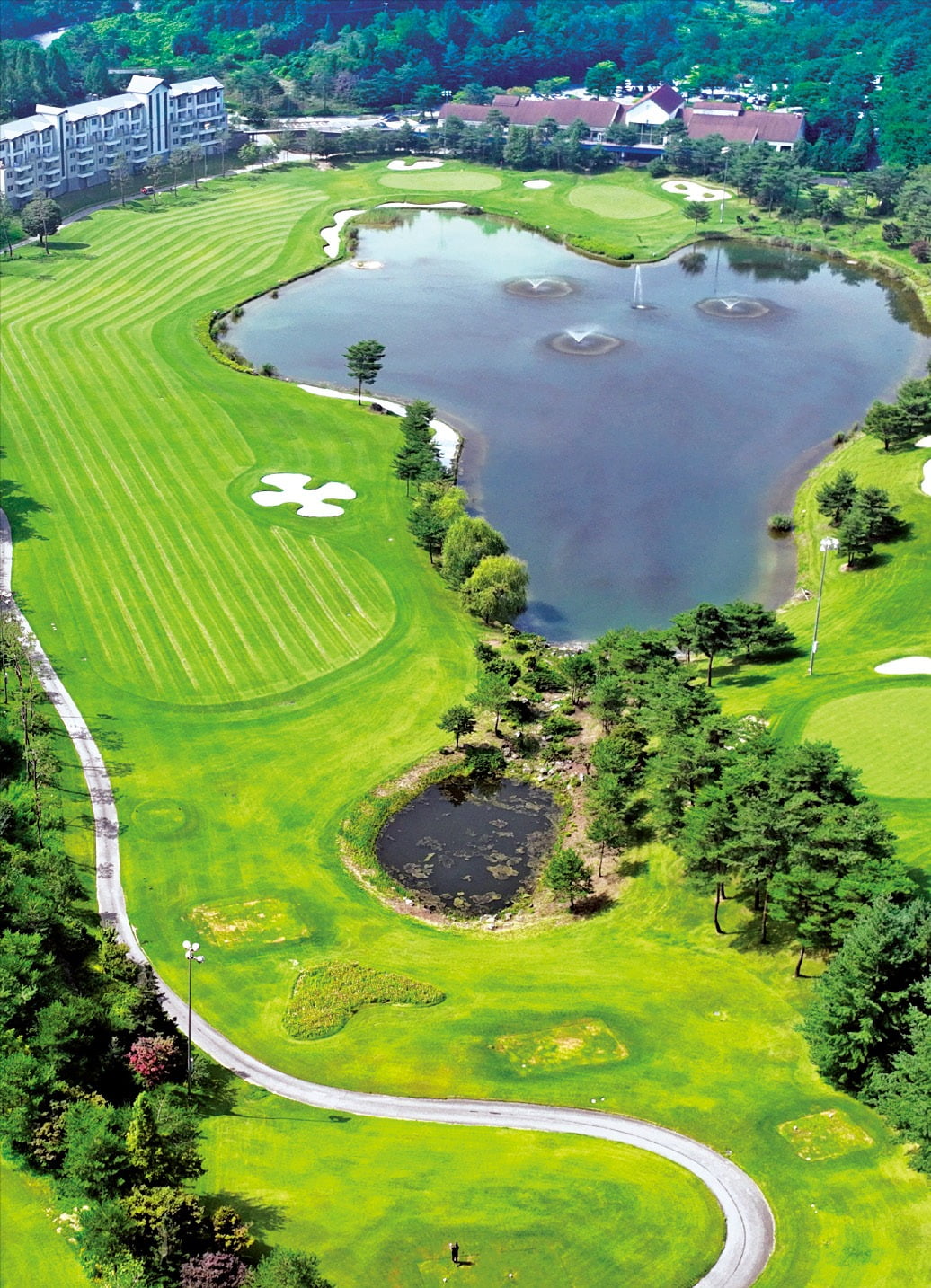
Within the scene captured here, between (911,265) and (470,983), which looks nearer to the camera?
(470,983)

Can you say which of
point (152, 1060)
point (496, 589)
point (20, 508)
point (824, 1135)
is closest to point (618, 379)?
point (496, 589)

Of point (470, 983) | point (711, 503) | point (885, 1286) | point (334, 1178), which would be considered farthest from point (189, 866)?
point (711, 503)

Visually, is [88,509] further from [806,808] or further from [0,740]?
[806,808]

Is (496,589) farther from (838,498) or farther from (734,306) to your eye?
(734,306)

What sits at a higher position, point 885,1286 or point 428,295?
point 428,295

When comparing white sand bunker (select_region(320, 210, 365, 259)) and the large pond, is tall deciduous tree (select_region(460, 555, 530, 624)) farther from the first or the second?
white sand bunker (select_region(320, 210, 365, 259))
